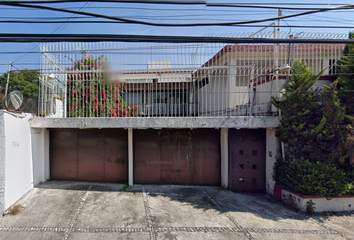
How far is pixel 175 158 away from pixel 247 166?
2.28 m

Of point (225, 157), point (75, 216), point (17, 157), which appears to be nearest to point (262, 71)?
point (225, 157)

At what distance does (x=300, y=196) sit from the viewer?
4.65m

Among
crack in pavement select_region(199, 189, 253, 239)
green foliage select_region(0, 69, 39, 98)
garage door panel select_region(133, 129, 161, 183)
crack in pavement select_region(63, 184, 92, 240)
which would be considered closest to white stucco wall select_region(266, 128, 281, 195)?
crack in pavement select_region(199, 189, 253, 239)

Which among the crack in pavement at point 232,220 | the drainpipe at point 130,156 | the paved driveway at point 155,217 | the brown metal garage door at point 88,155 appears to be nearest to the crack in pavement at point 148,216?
the paved driveway at point 155,217

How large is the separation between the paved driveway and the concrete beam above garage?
1.85 metres

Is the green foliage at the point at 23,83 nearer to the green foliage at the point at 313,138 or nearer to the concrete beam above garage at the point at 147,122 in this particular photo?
the concrete beam above garage at the point at 147,122

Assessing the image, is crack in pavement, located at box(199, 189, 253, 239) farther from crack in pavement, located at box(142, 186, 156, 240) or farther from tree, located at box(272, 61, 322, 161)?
tree, located at box(272, 61, 322, 161)

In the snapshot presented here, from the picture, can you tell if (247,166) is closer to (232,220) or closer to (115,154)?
(232,220)

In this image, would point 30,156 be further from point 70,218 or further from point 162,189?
point 162,189

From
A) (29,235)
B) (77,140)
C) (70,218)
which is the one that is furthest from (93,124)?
(29,235)

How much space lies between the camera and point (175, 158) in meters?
6.23

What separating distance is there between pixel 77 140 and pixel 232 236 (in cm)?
521

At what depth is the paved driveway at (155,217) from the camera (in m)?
3.68

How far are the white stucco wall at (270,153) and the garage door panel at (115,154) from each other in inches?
174
